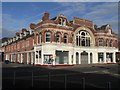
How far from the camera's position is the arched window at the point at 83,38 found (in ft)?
167

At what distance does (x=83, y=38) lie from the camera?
52375 millimetres

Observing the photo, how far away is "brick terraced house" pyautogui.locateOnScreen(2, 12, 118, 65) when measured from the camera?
4469 cm

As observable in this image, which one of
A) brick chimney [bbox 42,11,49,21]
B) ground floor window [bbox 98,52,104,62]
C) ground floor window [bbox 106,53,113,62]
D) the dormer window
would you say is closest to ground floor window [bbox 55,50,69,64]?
the dormer window

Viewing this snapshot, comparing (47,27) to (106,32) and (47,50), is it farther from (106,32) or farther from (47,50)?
(106,32)

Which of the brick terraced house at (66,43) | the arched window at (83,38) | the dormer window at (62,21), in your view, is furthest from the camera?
the arched window at (83,38)

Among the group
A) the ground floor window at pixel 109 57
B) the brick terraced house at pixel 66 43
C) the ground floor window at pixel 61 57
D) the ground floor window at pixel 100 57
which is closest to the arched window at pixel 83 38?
the brick terraced house at pixel 66 43

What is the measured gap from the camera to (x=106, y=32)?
5791 cm

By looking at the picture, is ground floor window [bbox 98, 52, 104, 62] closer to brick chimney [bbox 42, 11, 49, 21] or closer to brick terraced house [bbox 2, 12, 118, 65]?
brick terraced house [bbox 2, 12, 118, 65]

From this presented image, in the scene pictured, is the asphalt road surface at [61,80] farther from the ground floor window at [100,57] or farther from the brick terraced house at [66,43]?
the ground floor window at [100,57]

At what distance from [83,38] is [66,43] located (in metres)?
6.45

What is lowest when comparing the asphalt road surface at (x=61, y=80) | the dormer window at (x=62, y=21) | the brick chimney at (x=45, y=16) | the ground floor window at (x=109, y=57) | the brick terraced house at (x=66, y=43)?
the asphalt road surface at (x=61, y=80)

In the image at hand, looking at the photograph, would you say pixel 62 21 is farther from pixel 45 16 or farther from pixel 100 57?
pixel 100 57

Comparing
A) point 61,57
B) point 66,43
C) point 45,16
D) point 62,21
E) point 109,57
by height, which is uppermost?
point 45,16

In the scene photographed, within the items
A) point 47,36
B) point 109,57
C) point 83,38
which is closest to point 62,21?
point 47,36
